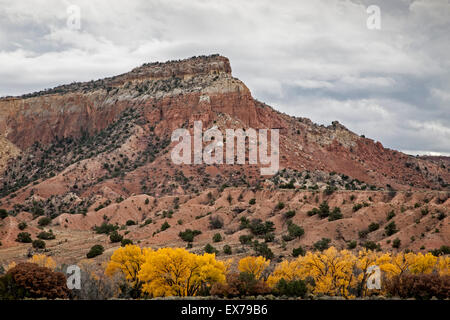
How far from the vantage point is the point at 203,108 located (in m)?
94.6

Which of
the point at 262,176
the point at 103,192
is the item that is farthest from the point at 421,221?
the point at 103,192

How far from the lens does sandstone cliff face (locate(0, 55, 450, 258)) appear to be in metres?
79.2

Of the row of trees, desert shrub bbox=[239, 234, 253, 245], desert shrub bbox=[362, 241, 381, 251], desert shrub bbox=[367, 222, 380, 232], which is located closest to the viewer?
the row of trees

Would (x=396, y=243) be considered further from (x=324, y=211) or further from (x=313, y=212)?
(x=313, y=212)

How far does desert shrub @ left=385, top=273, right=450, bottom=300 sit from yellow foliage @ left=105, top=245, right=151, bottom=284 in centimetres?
1702

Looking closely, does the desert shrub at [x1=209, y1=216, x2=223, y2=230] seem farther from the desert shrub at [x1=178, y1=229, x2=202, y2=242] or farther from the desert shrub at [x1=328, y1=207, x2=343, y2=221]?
the desert shrub at [x1=328, y1=207, x2=343, y2=221]

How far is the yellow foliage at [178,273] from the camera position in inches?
1086

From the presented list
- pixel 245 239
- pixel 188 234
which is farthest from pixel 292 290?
pixel 188 234

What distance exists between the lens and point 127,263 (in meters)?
32.5

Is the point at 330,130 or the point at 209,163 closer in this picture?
the point at 209,163

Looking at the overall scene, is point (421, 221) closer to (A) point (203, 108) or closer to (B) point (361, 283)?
(B) point (361, 283)

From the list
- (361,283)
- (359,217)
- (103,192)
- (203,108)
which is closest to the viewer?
(361,283)

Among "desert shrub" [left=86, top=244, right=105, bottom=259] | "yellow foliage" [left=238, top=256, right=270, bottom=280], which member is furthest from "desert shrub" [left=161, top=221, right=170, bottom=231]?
"yellow foliage" [left=238, top=256, right=270, bottom=280]
